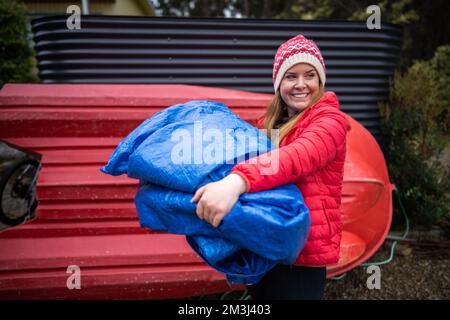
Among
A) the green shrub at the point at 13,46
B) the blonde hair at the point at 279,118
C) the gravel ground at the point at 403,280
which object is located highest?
the green shrub at the point at 13,46

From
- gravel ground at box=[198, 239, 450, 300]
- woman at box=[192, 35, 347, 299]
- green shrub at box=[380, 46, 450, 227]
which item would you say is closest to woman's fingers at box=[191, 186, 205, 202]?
woman at box=[192, 35, 347, 299]

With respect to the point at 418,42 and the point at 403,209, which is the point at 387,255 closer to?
the point at 403,209

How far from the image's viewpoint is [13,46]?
5.03 m

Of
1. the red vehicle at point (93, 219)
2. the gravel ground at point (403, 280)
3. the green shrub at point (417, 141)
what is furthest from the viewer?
the green shrub at point (417, 141)

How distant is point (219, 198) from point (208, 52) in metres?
2.41

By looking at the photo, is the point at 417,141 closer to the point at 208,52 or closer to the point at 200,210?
the point at 208,52

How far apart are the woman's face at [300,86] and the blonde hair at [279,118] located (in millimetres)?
22

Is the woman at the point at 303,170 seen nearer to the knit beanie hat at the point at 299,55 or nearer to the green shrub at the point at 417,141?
the knit beanie hat at the point at 299,55

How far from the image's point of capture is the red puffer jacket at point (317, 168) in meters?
1.00

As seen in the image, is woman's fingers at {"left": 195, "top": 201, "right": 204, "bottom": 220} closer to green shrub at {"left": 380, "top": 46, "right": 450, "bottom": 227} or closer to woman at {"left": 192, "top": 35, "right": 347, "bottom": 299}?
woman at {"left": 192, "top": 35, "right": 347, "bottom": 299}

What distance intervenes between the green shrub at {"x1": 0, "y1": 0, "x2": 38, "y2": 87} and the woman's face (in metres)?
4.80

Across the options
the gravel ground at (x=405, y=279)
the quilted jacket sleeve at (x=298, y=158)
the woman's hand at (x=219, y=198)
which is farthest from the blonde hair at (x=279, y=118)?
the gravel ground at (x=405, y=279)

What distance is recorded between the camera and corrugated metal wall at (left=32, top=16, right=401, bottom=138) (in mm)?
2895

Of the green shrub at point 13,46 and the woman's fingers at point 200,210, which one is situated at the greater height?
the green shrub at point 13,46
